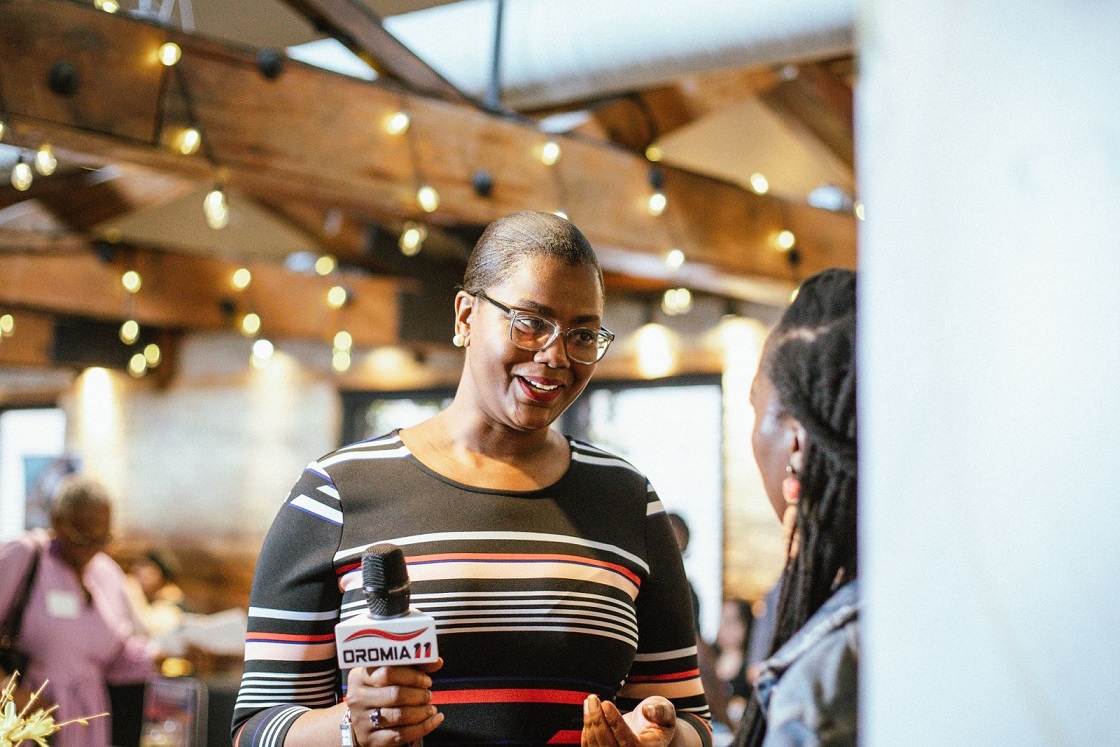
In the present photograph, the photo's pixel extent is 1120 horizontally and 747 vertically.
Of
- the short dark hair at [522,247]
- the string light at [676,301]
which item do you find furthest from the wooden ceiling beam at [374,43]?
the string light at [676,301]

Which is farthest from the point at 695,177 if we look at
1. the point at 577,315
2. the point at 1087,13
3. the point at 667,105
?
the point at 1087,13

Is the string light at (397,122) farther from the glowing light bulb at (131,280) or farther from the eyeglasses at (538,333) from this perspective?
the glowing light bulb at (131,280)

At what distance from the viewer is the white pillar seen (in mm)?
616

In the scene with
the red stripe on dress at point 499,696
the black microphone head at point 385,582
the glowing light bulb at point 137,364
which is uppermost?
the glowing light bulb at point 137,364

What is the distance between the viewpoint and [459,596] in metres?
1.39

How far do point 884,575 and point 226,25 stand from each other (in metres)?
4.34

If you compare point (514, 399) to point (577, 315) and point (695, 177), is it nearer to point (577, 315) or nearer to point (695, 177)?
point (577, 315)

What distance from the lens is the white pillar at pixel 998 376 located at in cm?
62

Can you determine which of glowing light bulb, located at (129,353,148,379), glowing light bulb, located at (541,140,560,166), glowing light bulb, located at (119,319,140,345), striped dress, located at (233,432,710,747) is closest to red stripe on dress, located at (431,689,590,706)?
striped dress, located at (233,432,710,747)

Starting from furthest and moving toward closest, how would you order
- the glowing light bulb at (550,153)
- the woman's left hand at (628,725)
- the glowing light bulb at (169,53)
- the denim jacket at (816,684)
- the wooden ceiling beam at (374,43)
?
the glowing light bulb at (550,153) < the wooden ceiling beam at (374,43) < the glowing light bulb at (169,53) < the woman's left hand at (628,725) < the denim jacket at (816,684)

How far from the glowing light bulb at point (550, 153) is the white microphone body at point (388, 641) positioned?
348 cm

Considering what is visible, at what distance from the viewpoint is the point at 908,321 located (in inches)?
25.6

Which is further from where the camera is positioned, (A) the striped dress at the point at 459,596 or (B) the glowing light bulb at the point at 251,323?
(B) the glowing light bulb at the point at 251,323

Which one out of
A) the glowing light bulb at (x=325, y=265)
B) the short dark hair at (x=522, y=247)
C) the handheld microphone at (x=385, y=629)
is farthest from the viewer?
the glowing light bulb at (x=325, y=265)
